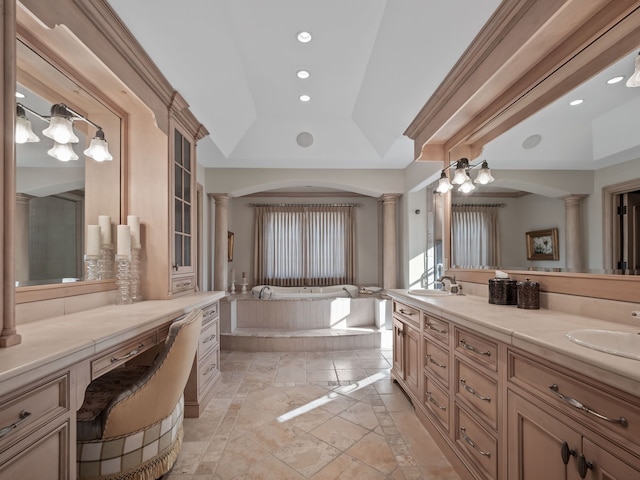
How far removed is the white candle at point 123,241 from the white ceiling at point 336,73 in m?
1.27

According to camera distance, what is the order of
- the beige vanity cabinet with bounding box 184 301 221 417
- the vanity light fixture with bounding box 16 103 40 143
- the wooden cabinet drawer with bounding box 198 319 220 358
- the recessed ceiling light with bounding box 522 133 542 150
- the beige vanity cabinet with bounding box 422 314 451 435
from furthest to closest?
1. the wooden cabinet drawer with bounding box 198 319 220 358
2. the beige vanity cabinet with bounding box 184 301 221 417
3. the recessed ceiling light with bounding box 522 133 542 150
4. the beige vanity cabinet with bounding box 422 314 451 435
5. the vanity light fixture with bounding box 16 103 40 143

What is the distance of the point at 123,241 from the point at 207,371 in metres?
1.28

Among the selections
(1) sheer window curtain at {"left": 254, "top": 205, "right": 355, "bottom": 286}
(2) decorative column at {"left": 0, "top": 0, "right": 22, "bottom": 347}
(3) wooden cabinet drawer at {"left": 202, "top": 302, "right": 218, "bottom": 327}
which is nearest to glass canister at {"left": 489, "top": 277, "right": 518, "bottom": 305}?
(3) wooden cabinet drawer at {"left": 202, "top": 302, "right": 218, "bottom": 327}

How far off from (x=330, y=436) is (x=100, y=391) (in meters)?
1.44

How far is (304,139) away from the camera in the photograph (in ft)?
13.6

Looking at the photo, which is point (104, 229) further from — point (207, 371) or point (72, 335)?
point (207, 371)

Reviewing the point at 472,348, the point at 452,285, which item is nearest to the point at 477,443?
the point at 472,348

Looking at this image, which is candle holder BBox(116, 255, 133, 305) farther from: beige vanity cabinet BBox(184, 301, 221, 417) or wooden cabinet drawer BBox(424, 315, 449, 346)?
wooden cabinet drawer BBox(424, 315, 449, 346)

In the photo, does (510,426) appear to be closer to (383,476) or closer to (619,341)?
(619,341)

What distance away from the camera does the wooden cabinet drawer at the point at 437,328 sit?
75.1 inches

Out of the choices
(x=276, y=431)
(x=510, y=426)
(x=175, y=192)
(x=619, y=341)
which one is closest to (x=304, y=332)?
(x=276, y=431)

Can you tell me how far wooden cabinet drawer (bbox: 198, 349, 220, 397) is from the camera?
248 cm

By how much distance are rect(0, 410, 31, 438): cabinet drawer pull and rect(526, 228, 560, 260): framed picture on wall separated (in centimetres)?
253

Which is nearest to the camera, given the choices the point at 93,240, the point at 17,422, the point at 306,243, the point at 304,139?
the point at 17,422
